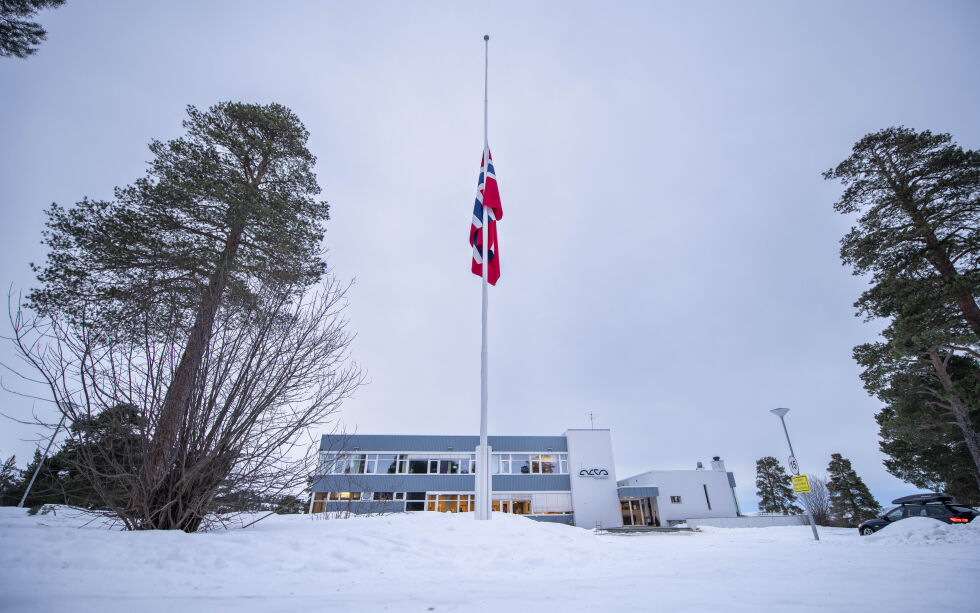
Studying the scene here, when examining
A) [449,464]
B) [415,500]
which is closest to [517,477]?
[449,464]

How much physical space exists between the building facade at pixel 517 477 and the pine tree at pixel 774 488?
15.5m

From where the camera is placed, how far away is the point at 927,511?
12617 millimetres

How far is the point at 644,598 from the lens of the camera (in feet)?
10.4

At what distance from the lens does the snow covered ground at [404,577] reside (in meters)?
2.92

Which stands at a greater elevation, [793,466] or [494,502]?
[793,466]

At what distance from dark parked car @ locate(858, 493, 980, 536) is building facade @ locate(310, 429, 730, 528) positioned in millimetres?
15042

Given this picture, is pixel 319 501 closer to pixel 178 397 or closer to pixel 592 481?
pixel 592 481

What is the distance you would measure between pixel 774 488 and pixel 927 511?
3158cm

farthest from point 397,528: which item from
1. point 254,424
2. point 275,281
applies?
point 275,281

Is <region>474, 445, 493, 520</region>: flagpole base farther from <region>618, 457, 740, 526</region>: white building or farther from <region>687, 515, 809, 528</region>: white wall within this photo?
<region>618, 457, 740, 526</region>: white building

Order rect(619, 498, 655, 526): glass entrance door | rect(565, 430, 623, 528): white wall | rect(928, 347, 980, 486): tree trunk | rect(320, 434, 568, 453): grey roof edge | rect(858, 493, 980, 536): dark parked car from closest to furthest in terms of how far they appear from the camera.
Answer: rect(858, 493, 980, 536): dark parked car
rect(928, 347, 980, 486): tree trunk
rect(565, 430, 623, 528): white wall
rect(320, 434, 568, 453): grey roof edge
rect(619, 498, 655, 526): glass entrance door

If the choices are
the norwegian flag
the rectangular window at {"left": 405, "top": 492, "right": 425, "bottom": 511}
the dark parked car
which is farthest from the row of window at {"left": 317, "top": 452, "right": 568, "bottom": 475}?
the norwegian flag

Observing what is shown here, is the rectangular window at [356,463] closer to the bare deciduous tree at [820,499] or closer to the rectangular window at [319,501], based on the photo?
the rectangular window at [319,501]

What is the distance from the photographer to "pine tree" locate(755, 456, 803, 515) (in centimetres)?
3719
